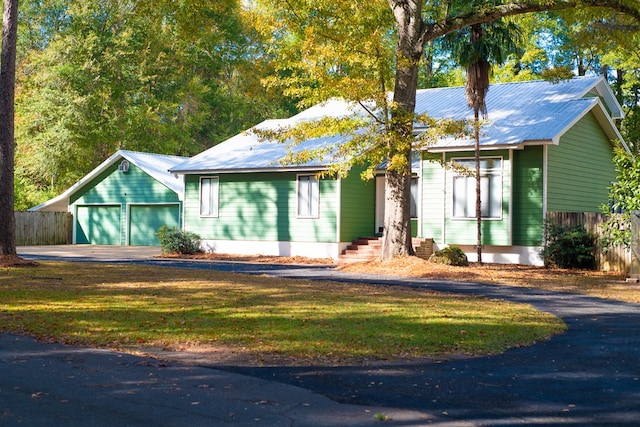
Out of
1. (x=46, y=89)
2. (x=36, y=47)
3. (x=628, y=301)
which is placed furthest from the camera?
(x=36, y=47)

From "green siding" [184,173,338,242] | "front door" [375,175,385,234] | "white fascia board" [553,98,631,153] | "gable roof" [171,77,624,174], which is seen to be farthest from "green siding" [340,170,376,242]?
"white fascia board" [553,98,631,153]

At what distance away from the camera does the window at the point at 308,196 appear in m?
27.6

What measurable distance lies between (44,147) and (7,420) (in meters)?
42.3

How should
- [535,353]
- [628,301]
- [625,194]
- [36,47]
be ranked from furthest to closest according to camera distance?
[36,47] < [625,194] < [628,301] < [535,353]

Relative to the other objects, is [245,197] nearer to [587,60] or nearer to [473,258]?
[473,258]

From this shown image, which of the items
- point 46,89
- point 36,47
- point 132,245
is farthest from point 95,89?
point 132,245

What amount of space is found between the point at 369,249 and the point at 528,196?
5.72 meters

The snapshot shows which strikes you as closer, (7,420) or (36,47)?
(7,420)

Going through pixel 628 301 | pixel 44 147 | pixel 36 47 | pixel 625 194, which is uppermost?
pixel 36 47

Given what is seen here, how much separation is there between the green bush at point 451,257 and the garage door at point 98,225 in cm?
2003

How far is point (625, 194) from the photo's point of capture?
65.1 ft

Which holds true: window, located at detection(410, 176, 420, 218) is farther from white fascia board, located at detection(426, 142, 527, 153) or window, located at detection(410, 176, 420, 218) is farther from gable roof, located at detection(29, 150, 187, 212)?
gable roof, located at detection(29, 150, 187, 212)

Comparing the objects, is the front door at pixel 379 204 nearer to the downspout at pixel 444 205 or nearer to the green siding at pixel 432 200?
the green siding at pixel 432 200

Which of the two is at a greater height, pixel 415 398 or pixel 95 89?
pixel 95 89
